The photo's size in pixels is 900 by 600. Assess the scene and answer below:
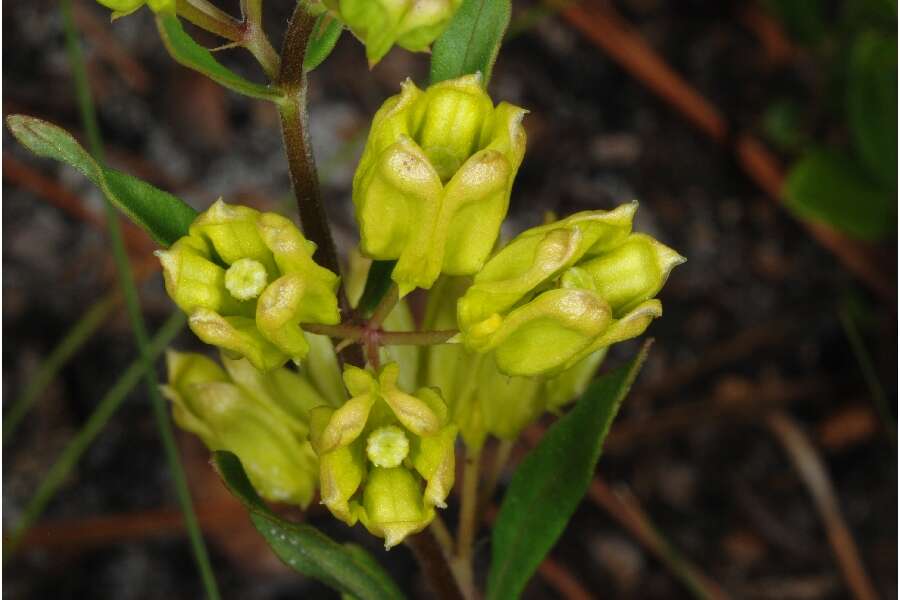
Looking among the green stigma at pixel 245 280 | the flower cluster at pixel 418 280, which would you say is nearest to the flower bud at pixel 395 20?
the flower cluster at pixel 418 280

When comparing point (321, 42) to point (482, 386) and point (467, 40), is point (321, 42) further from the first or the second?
point (482, 386)

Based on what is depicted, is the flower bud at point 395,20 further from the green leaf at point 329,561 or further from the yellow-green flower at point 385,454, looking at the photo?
the green leaf at point 329,561

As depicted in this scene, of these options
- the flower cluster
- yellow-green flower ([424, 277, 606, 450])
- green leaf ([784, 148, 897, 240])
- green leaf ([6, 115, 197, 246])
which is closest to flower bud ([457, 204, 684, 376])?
the flower cluster

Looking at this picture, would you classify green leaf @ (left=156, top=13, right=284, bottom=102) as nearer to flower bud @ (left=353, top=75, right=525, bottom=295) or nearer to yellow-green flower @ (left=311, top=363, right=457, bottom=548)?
flower bud @ (left=353, top=75, right=525, bottom=295)

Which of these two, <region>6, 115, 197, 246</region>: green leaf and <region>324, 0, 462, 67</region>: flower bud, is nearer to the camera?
<region>324, 0, 462, 67</region>: flower bud

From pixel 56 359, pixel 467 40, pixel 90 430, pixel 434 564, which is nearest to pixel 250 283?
pixel 467 40

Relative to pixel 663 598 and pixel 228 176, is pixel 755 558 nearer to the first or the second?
pixel 663 598
